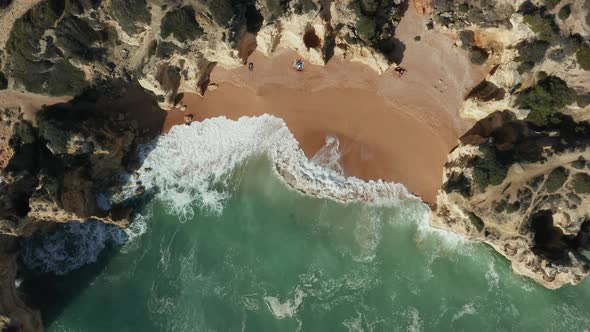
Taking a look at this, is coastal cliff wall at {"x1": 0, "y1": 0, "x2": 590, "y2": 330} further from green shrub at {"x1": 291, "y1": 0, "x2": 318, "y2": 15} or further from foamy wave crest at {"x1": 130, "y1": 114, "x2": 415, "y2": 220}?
foamy wave crest at {"x1": 130, "y1": 114, "x2": 415, "y2": 220}

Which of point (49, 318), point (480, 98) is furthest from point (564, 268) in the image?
point (49, 318)

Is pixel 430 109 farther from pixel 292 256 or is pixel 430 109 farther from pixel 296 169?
pixel 292 256

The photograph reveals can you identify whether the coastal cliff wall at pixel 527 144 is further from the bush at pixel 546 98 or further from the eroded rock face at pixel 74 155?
the eroded rock face at pixel 74 155

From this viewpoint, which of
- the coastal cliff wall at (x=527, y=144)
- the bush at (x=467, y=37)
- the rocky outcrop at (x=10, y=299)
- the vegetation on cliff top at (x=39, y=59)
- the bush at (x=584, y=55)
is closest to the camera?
the bush at (x=584, y=55)

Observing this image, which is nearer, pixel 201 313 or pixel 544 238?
pixel 544 238

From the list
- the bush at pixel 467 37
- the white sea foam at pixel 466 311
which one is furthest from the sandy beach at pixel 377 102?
the white sea foam at pixel 466 311

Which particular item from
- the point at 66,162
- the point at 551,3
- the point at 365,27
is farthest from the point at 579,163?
the point at 66,162
